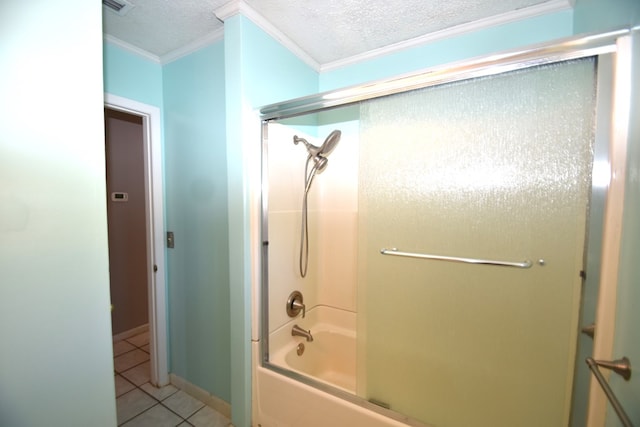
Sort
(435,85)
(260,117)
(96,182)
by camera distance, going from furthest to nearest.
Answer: (260,117)
(435,85)
(96,182)

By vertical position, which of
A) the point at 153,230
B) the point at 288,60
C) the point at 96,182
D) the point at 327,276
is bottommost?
the point at 327,276

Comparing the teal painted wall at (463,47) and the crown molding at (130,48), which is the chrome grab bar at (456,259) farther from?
the crown molding at (130,48)

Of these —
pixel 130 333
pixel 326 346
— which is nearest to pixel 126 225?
pixel 130 333

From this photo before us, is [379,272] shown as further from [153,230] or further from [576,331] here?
[153,230]

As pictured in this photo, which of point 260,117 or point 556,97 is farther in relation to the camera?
point 260,117

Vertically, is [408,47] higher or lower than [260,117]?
higher

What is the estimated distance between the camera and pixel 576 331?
84cm

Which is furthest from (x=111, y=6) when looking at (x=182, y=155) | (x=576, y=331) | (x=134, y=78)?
(x=576, y=331)

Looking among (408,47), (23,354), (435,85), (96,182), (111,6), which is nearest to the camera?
(23,354)

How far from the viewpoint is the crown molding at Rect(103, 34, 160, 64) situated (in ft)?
4.63

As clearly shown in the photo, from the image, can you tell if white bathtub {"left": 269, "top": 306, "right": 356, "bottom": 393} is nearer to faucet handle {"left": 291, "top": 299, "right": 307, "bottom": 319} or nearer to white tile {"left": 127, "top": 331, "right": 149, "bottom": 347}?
faucet handle {"left": 291, "top": 299, "right": 307, "bottom": 319}

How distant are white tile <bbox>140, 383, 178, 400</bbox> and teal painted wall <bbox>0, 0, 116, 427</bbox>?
45.5 inches

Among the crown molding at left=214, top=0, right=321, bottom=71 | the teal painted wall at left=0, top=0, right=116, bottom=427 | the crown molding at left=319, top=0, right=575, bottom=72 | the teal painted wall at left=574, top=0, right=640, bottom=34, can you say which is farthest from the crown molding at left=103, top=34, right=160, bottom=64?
the teal painted wall at left=574, top=0, right=640, bottom=34

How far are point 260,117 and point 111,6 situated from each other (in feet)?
2.93
